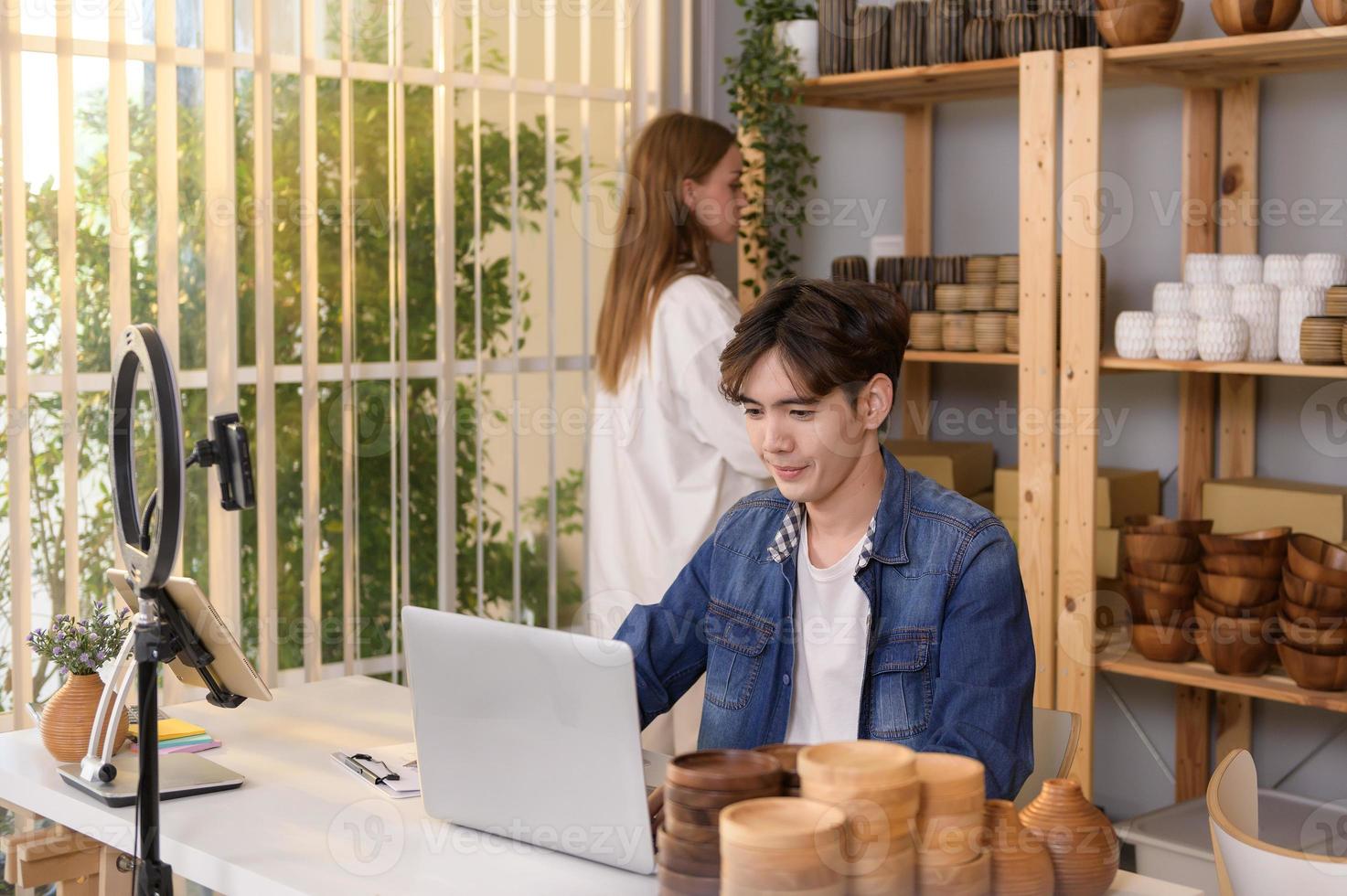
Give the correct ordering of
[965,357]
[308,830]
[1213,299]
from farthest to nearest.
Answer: [965,357] < [1213,299] < [308,830]

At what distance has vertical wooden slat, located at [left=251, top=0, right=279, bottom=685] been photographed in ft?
9.93

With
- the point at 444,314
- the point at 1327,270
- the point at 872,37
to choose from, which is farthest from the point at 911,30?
the point at 444,314

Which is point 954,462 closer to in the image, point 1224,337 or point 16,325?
point 1224,337

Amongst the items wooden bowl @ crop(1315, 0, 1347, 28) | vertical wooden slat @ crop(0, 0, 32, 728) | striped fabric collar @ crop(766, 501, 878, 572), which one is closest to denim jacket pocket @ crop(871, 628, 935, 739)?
striped fabric collar @ crop(766, 501, 878, 572)

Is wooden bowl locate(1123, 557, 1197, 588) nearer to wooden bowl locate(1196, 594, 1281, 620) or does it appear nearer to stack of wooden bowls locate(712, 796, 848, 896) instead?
wooden bowl locate(1196, 594, 1281, 620)

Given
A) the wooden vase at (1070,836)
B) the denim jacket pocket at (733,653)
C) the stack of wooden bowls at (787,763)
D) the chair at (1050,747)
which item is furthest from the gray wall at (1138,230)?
the stack of wooden bowls at (787,763)

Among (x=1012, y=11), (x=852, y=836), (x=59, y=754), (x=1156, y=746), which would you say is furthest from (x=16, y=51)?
(x=1156, y=746)

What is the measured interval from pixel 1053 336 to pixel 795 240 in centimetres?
118

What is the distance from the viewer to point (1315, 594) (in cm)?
272

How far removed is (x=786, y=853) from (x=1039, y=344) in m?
2.18

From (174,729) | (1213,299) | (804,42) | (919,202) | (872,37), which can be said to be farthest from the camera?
(919,202)

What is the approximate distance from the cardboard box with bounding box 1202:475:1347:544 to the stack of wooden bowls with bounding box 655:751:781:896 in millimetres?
2041

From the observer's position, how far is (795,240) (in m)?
4.12

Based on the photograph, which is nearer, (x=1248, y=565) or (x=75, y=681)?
(x=75, y=681)
